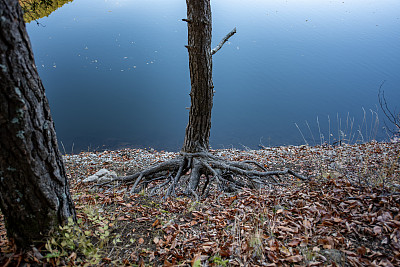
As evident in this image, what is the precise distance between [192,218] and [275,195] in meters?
1.29

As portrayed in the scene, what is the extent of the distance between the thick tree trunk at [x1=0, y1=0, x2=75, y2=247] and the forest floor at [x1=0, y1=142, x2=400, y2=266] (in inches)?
9.5

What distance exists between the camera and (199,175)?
552 centimetres

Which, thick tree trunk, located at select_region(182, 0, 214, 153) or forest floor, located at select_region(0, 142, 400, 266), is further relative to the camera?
thick tree trunk, located at select_region(182, 0, 214, 153)

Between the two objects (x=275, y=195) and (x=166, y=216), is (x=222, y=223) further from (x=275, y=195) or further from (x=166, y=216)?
(x=275, y=195)

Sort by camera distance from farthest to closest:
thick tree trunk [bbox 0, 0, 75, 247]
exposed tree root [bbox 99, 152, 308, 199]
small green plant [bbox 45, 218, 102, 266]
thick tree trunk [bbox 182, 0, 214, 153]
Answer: exposed tree root [bbox 99, 152, 308, 199]
thick tree trunk [bbox 182, 0, 214, 153]
small green plant [bbox 45, 218, 102, 266]
thick tree trunk [bbox 0, 0, 75, 247]

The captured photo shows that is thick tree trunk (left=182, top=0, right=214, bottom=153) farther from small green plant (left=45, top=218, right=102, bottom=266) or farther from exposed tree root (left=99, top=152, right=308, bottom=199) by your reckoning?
small green plant (left=45, top=218, right=102, bottom=266)

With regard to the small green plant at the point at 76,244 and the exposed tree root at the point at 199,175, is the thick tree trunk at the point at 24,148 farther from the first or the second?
the exposed tree root at the point at 199,175

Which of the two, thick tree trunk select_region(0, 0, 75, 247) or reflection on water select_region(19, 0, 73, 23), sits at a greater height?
reflection on water select_region(19, 0, 73, 23)

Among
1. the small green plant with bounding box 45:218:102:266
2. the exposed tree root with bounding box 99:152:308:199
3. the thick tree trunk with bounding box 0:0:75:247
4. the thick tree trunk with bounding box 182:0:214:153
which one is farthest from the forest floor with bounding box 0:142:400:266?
the thick tree trunk with bounding box 182:0:214:153

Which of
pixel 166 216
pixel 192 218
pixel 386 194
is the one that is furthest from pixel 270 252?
pixel 386 194

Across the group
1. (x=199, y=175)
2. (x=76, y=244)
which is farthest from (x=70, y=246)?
(x=199, y=175)

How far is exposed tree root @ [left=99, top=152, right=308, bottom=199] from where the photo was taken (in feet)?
16.8

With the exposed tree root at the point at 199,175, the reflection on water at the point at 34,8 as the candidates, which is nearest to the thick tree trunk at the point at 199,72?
the exposed tree root at the point at 199,175

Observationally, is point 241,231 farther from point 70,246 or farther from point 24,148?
point 24,148
